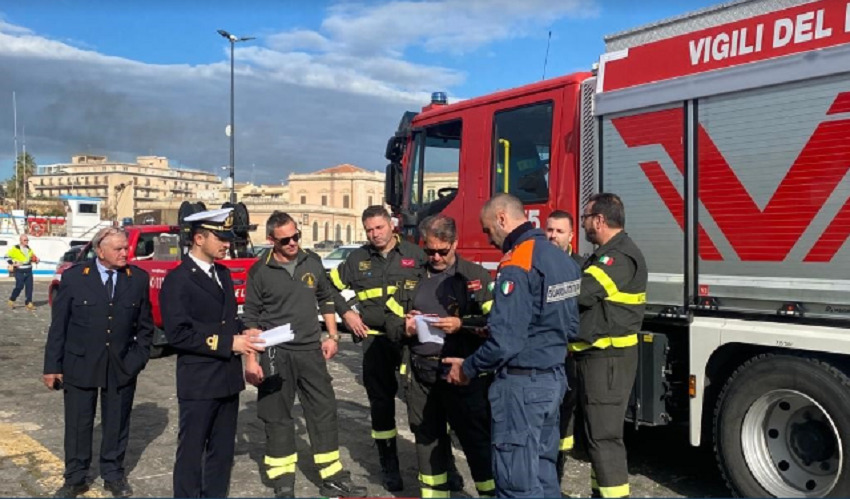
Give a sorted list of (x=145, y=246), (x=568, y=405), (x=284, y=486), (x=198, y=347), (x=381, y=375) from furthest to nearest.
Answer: (x=145, y=246)
(x=381, y=375)
(x=568, y=405)
(x=284, y=486)
(x=198, y=347)

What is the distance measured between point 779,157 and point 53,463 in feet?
18.1

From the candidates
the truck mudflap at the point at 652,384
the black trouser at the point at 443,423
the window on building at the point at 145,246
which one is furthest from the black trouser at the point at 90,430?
the window on building at the point at 145,246

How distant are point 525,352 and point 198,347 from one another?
1.70 metres

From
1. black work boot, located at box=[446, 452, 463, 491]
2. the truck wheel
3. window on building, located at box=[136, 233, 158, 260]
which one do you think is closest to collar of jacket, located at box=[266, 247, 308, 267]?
black work boot, located at box=[446, 452, 463, 491]

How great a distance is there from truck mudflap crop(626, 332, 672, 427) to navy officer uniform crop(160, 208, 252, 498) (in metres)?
2.62

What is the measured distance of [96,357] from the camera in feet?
16.1

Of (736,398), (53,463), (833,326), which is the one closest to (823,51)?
(833,326)

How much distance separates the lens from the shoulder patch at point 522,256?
3.35 metres

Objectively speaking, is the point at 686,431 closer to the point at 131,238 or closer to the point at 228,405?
the point at 228,405

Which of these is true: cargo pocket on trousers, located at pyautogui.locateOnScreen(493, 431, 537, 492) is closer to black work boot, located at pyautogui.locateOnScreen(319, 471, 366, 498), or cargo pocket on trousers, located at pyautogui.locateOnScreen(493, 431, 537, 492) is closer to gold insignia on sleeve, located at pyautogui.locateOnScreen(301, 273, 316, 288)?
black work boot, located at pyautogui.locateOnScreen(319, 471, 366, 498)

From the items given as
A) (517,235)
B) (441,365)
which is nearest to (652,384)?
(441,365)

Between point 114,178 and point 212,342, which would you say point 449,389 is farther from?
point 114,178

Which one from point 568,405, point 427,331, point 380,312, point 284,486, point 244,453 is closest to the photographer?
point 427,331

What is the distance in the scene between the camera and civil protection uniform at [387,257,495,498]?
13.8ft
